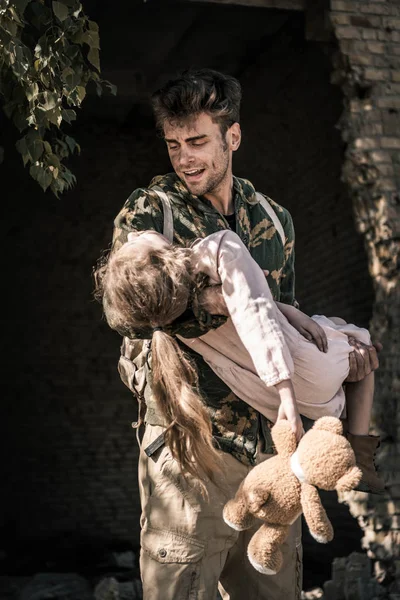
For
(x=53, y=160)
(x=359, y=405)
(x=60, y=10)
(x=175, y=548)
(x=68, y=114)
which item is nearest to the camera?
(x=175, y=548)

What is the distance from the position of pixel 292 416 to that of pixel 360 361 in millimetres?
460

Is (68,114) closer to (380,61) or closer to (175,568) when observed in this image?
(175,568)

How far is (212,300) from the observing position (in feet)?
7.96

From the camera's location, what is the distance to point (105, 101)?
9477mm

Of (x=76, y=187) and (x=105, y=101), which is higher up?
(x=105, y=101)

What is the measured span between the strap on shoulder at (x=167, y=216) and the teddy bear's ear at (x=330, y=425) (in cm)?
74

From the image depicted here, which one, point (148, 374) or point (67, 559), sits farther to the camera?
point (67, 559)

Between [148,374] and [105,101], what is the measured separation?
23.6 ft

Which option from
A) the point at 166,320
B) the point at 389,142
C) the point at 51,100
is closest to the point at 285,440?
the point at 166,320

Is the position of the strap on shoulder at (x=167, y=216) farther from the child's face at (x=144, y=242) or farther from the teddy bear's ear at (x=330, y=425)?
the teddy bear's ear at (x=330, y=425)

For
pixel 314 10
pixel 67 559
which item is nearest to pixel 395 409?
pixel 314 10

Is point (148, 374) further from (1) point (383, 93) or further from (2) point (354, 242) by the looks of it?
(2) point (354, 242)

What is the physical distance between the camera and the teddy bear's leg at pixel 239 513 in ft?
7.47

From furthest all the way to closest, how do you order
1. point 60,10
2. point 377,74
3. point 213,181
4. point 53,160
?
point 377,74
point 53,160
point 60,10
point 213,181
